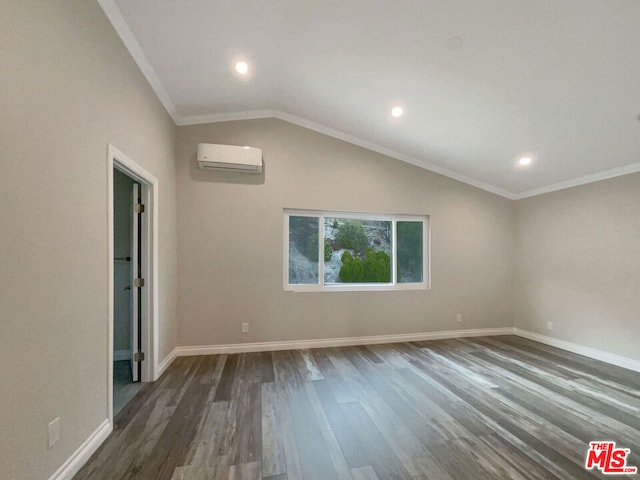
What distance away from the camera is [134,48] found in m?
2.22

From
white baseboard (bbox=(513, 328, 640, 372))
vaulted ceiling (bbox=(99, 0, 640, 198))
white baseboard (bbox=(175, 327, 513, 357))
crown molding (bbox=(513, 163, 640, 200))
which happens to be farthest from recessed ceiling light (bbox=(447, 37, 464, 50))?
white baseboard (bbox=(513, 328, 640, 372))

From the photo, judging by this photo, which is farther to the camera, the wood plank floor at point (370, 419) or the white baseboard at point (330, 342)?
the white baseboard at point (330, 342)

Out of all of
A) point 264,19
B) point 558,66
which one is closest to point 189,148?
point 264,19

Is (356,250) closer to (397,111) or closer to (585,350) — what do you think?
(397,111)

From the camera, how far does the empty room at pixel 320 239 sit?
57.3 inches

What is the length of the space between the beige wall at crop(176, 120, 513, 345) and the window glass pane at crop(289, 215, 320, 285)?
0.20 meters

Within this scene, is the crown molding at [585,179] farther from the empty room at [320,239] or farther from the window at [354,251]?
the window at [354,251]

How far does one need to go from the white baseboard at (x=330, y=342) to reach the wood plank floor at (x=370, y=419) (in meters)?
0.15

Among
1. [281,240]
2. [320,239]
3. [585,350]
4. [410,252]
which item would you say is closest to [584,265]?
[585,350]

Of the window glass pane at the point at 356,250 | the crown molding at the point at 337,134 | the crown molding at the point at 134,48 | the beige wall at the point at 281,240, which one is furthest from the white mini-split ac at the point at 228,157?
the window glass pane at the point at 356,250

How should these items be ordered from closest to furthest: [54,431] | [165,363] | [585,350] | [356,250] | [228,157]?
1. [54,431]
2. [165,363]
3. [228,157]
4. [585,350]
5. [356,250]

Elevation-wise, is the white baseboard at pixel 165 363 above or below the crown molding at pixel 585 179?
below

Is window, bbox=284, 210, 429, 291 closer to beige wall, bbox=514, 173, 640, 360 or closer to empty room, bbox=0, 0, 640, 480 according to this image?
empty room, bbox=0, 0, 640, 480

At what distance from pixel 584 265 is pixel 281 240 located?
4056 mm
